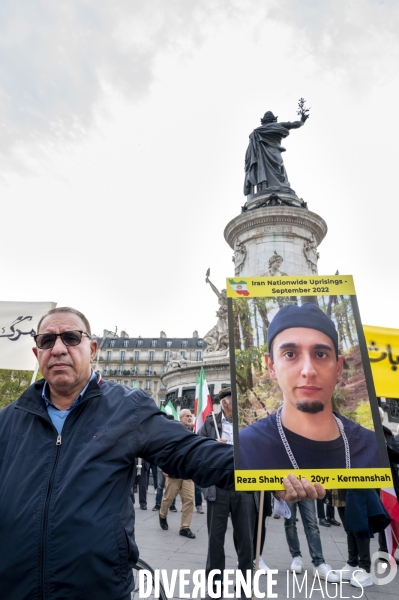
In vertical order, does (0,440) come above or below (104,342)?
below

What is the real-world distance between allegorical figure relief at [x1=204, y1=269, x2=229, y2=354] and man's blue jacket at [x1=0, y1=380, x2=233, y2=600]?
1777cm

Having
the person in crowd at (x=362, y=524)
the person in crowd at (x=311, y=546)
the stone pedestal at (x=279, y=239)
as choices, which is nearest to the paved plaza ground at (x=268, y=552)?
the person in crowd at (x=311, y=546)

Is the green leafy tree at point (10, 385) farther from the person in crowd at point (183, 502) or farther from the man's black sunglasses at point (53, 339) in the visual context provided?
the man's black sunglasses at point (53, 339)

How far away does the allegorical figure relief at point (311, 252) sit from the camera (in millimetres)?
18594

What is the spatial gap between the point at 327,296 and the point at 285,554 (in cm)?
567

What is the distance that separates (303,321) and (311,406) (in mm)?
540

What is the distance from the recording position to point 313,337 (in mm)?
2711

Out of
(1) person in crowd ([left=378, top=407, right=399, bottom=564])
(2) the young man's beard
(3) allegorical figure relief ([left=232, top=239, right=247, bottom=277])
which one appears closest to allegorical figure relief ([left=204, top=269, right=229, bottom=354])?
(3) allegorical figure relief ([left=232, top=239, right=247, bottom=277])

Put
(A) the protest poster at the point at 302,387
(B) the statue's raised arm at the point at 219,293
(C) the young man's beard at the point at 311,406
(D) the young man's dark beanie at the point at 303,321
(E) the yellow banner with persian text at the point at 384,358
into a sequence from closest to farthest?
(A) the protest poster at the point at 302,387, (C) the young man's beard at the point at 311,406, (D) the young man's dark beanie at the point at 303,321, (E) the yellow banner with persian text at the point at 384,358, (B) the statue's raised arm at the point at 219,293

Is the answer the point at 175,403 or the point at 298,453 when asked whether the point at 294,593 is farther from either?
the point at 175,403

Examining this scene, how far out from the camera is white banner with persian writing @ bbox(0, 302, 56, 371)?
24.8 feet

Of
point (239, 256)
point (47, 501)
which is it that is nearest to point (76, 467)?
point (47, 501)

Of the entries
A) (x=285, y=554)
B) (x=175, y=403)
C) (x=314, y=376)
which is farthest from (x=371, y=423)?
(x=175, y=403)

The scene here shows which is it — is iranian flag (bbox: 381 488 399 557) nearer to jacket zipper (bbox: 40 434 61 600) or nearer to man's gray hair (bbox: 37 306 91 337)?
man's gray hair (bbox: 37 306 91 337)
